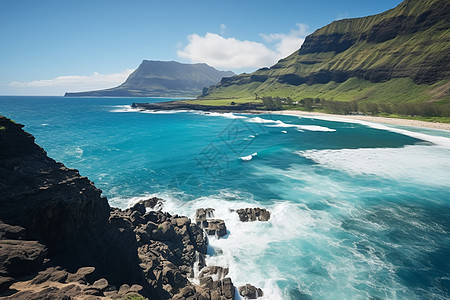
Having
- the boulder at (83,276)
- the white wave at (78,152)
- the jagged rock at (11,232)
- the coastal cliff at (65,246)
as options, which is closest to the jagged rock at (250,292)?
the coastal cliff at (65,246)

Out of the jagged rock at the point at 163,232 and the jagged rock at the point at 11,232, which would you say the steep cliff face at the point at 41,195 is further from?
the jagged rock at the point at 163,232

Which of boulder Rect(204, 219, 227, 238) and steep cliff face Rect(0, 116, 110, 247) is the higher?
steep cliff face Rect(0, 116, 110, 247)

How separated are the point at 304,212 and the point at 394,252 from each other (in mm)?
11585

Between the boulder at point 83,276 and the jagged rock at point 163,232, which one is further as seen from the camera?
the jagged rock at point 163,232

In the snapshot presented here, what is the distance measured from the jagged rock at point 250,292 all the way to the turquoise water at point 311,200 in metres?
1.01

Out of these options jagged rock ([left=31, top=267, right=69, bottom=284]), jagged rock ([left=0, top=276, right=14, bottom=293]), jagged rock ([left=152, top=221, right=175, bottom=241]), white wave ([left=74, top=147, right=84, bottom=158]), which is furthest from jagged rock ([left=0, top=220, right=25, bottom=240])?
white wave ([left=74, top=147, right=84, bottom=158])

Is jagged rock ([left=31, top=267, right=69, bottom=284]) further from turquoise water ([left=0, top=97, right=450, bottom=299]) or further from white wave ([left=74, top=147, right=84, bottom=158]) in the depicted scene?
white wave ([left=74, top=147, right=84, bottom=158])

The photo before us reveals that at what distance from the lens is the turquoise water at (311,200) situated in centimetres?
2285

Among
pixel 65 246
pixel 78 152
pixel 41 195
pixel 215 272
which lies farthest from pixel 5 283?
pixel 78 152

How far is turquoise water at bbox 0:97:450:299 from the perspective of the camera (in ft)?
75.0

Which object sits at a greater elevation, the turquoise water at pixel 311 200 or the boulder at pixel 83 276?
the boulder at pixel 83 276

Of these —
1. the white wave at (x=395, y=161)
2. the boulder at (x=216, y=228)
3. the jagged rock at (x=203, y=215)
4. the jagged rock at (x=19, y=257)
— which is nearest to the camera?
the jagged rock at (x=19, y=257)

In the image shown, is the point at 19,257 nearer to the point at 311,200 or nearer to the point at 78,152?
the point at 311,200

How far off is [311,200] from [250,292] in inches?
881
